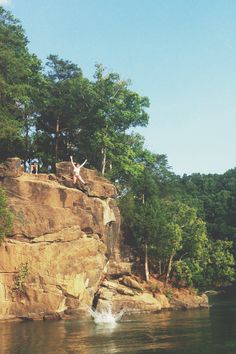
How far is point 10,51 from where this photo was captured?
142 ft

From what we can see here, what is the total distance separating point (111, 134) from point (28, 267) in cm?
1791

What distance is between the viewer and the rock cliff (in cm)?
3381

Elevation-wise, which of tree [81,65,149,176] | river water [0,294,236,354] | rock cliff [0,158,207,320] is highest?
tree [81,65,149,176]

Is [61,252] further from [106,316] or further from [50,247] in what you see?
[106,316]

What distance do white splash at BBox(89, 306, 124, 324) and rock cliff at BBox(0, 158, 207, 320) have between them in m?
0.47

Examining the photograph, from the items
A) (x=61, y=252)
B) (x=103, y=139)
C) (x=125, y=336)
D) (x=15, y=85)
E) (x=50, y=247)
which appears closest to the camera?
(x=125, y=336)

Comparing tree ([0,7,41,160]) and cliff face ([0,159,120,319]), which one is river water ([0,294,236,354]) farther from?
tree ([0,7,41,160])

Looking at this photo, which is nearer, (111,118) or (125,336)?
(125,336)

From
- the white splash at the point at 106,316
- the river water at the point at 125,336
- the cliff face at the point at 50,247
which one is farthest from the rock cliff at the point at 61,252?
the river water at the point at 125,336

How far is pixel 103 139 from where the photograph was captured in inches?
1825

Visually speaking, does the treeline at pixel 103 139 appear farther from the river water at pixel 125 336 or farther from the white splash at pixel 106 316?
the river water at pixel 125 336

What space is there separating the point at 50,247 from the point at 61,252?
0.89m

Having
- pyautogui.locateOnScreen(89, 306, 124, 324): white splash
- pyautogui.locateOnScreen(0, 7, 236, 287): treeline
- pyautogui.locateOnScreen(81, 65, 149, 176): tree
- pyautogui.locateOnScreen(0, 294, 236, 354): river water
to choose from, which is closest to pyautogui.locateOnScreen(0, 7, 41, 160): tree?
pyautogui.locateOnScreen(0, 7, 236, 287): treeline

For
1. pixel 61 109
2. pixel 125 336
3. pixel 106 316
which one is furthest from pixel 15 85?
pixel 125 336
